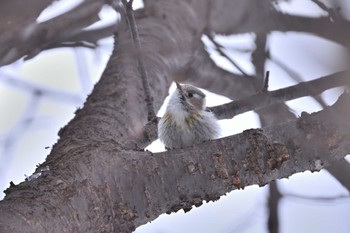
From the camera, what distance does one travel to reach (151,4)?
4.28 m

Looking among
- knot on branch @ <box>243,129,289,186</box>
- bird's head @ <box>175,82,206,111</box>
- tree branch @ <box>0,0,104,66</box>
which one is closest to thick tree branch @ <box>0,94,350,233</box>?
knot on branch @ <box>243,129,289,186</box>

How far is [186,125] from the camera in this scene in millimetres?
3670

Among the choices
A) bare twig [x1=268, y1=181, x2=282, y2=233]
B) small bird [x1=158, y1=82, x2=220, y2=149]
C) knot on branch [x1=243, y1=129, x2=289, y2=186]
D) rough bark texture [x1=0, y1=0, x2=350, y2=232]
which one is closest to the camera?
rough bark texture [x1=0, y1=0, x2=350, y2=232]

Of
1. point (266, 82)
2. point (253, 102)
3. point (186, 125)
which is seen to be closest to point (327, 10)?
point (266, 82)

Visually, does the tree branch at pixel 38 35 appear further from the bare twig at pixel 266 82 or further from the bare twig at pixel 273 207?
the bare twig at pixel 273 207

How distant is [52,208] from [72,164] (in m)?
0.26

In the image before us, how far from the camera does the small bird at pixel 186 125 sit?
3.59 m

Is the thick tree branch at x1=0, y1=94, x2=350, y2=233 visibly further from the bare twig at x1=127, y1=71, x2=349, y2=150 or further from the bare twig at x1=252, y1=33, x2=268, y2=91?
the bare twig at x1=252, y1=33, x2=268, y2=91

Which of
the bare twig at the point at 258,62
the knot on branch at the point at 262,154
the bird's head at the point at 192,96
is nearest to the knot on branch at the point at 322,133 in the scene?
the knot on branch at the point at 262,154

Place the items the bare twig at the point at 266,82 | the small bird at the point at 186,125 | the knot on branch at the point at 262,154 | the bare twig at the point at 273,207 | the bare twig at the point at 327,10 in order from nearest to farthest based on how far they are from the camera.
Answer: the bare twig at the point at 327,10
the knot on branch at the point at 262,154
the bare twig at the point at 266,82
the bare twig at the point at 273,207
the small bird at the point at 186,125

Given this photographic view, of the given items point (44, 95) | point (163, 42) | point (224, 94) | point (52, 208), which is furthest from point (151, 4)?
point (52, 208)

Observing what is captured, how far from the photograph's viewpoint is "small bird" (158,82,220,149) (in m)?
3.59

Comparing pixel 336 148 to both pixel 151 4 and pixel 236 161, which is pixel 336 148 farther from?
pixel 151 4

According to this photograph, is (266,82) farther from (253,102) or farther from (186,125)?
(186,125)
